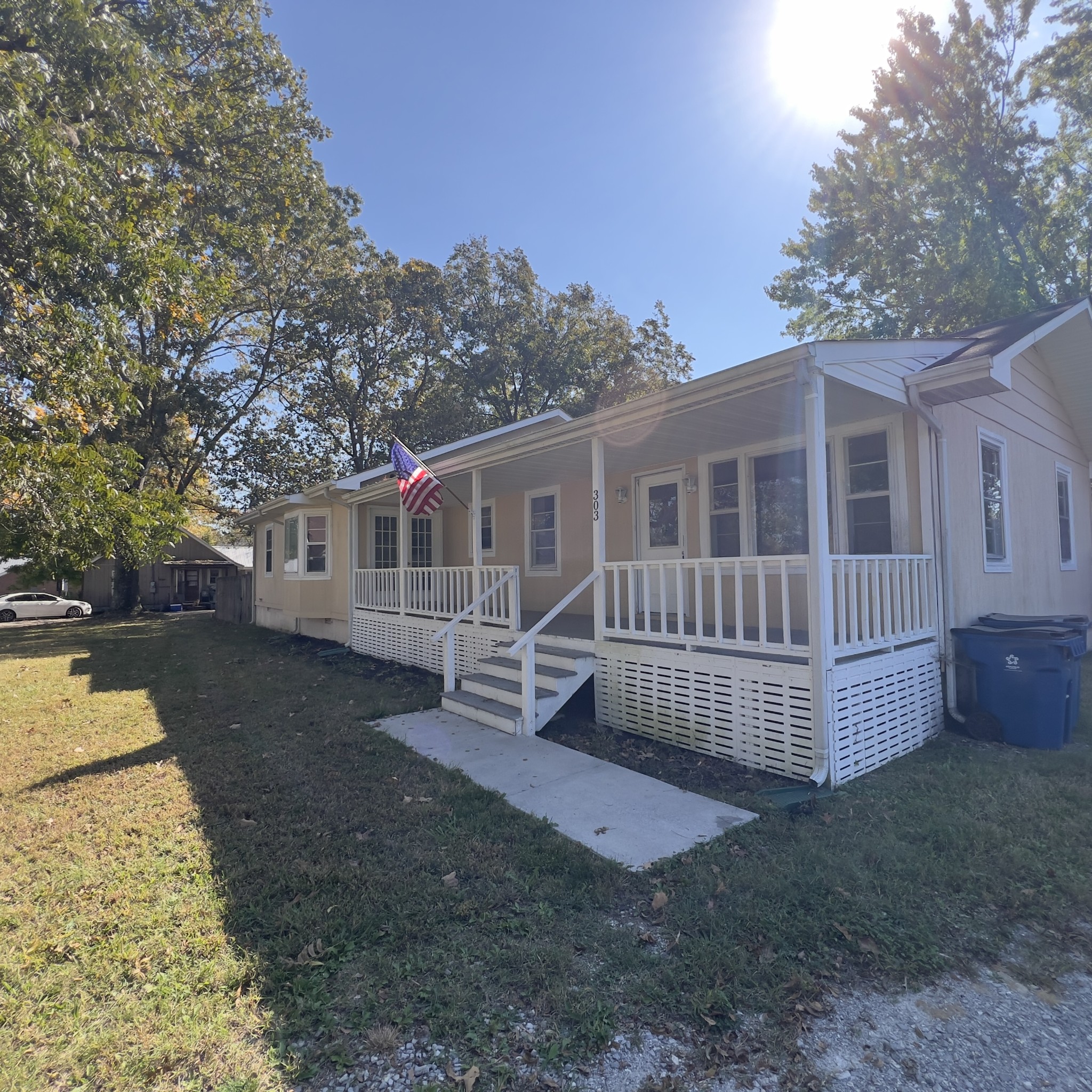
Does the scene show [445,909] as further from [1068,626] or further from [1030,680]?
[1068,626]

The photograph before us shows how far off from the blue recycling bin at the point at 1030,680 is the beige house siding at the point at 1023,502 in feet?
1.97

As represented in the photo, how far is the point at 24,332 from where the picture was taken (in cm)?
588

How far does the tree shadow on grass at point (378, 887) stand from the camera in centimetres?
246

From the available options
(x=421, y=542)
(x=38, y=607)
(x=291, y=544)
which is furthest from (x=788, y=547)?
(x=38, y=607)

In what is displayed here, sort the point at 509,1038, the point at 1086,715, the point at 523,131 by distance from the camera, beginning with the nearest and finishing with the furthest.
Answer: the point at 509,1038 < the point at 1086,715 < the point at 523,131

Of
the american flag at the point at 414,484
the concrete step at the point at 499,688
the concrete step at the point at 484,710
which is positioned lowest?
the concrete step at the point at 484,710

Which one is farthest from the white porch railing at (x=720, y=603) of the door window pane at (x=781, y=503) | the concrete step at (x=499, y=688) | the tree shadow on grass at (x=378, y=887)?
the tree shadow on grass at (x=378, y=887)

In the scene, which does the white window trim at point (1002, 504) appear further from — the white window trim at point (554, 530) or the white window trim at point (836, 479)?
the white window trim at point (554, 530)

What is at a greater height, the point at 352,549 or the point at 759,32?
the point at 759,32

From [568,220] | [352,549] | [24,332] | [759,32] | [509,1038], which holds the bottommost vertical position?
[509,1038]

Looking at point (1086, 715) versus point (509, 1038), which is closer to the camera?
point (509, 1038)

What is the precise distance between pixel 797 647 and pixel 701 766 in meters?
1.30

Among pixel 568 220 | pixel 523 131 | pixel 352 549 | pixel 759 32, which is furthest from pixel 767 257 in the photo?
pixel 352 549

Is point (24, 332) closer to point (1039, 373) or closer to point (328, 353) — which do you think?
point (1039, 373)
